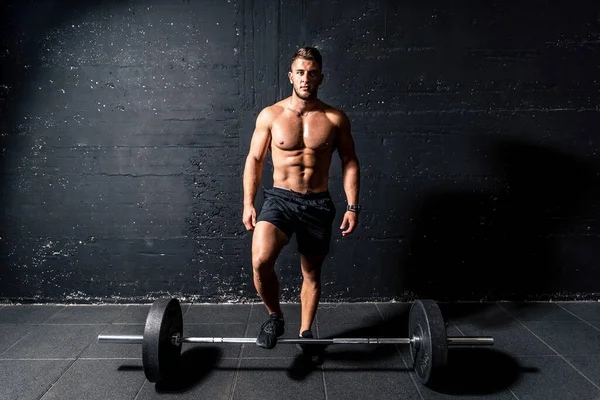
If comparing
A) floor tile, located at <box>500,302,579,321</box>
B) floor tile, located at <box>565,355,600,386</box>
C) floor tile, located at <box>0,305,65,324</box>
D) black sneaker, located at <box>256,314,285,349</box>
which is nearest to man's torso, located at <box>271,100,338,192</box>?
black sneaker, located at <box>256,314,285,349</box>

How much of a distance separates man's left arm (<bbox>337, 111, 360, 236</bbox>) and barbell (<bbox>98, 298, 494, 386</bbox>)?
53 cm

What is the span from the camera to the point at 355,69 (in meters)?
2.96

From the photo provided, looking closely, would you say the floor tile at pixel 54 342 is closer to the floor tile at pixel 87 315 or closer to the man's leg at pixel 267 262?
the floor tile at pixel 87 315

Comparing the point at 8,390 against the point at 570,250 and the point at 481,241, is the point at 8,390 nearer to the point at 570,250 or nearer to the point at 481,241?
the point at 481,241

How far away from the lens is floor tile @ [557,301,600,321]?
2906 mm

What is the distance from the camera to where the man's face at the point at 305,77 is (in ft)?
6.94

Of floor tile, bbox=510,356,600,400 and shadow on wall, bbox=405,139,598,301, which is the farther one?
shadow on wall, bbox=405,139,598,301

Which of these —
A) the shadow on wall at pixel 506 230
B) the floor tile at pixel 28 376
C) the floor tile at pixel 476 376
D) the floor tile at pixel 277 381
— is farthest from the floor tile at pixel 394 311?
the floor tile at pixel 28 376

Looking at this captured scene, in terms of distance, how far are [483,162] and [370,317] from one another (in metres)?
1.28

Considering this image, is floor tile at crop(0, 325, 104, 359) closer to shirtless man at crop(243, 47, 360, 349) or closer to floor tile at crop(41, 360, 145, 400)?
floor tile at crop(41, 360, 145, 400)

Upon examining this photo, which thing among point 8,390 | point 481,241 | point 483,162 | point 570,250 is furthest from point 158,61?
point 570,250

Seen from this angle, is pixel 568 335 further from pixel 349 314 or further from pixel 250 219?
pixel 250 219

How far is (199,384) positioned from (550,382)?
1.65m

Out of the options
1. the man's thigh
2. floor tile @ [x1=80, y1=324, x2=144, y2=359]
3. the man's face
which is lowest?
floor tile @ [x1=80, y1=324, x2=144, y2=359]
